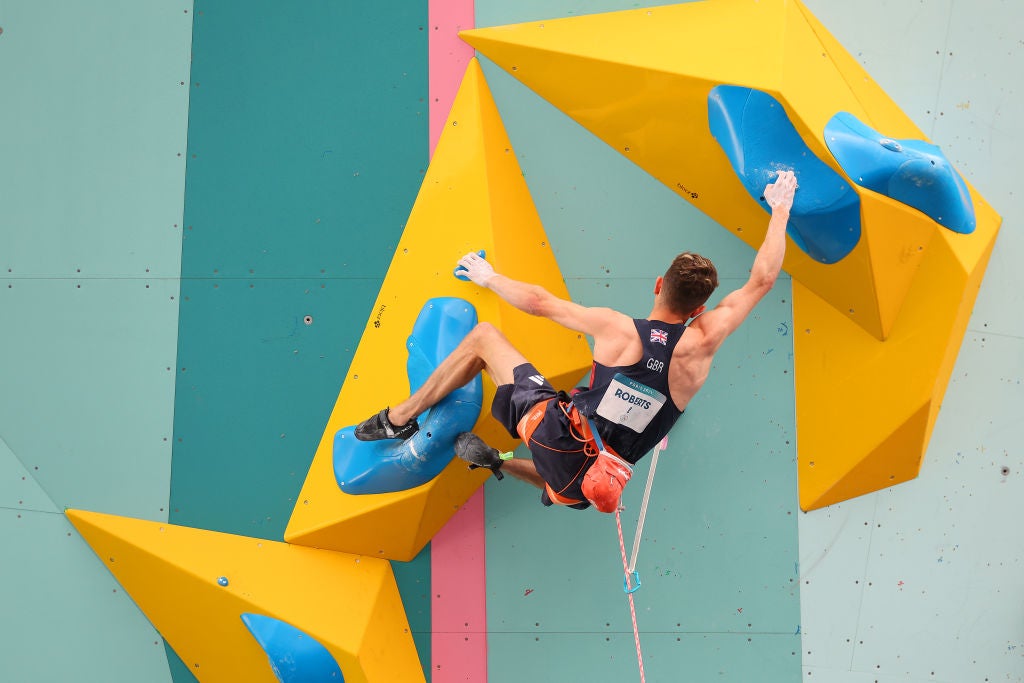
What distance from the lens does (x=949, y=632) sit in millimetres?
3000

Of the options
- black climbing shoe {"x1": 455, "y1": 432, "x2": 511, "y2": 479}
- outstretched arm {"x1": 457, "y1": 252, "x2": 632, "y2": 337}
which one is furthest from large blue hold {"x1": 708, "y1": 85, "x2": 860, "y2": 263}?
black climbing shoe {"x1": 455, "y1": 432, "x2": 511, "y2": 479}

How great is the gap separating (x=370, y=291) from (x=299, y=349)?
1.11 ft

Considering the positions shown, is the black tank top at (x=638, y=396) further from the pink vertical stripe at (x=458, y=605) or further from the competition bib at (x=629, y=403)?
the pink vertical stripe at (x=458, y=605)

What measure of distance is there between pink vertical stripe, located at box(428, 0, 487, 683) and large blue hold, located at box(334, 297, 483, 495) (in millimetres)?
381

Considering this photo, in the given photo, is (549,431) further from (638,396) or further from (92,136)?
(92,136)

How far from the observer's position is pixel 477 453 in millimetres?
2482

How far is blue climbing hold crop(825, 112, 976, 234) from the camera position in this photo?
2.53m

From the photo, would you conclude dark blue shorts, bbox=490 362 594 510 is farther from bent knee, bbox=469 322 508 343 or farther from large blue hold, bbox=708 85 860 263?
large blue hold, bbox=708 85 860 263

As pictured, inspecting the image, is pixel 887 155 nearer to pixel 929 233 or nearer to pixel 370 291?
pixel 929 233

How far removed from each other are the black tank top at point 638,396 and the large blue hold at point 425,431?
1.48ft

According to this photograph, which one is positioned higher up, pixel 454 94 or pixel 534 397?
pixel 454 94

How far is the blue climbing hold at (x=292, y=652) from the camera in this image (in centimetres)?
268

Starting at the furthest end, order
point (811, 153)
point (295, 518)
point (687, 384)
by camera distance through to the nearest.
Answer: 1. point (295, 518)
2. point (811, 153)
3. point (687, 384)

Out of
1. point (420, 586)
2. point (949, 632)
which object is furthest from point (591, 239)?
point (949, 632)
